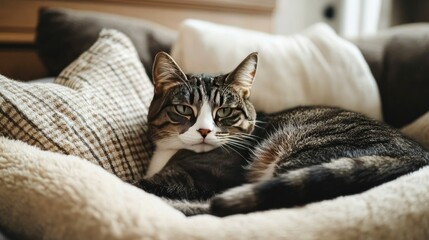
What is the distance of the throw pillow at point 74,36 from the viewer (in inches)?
58.1

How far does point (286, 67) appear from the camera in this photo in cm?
154

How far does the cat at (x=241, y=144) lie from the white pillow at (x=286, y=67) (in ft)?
0.67

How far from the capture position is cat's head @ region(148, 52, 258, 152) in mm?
1132

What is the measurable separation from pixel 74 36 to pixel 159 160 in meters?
0.66

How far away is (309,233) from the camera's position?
2.21 feet

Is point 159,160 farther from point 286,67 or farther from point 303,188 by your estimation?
point 286,67

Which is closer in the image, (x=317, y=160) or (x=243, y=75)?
(x=317, y=160)

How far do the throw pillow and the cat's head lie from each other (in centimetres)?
38

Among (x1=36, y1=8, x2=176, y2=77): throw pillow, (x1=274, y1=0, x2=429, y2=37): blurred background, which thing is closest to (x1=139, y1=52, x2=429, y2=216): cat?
(x1=36, y1=8, x2=176, y2=77): throw pillow

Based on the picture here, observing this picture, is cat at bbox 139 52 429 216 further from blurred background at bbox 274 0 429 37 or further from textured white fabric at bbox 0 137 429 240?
blurred background at bbox 274 0 429 37

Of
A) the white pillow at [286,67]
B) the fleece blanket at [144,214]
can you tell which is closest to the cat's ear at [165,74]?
the white pillow at [286,67]

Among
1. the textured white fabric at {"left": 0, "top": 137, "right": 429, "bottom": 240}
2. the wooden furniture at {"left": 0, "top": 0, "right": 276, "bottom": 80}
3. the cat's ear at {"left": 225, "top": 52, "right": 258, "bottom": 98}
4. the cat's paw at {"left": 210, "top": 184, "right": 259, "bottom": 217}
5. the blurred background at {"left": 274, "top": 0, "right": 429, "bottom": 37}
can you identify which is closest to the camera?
the textured white fabric at {"left": 0, "top": 137, "right": 429, "bottom": 240}

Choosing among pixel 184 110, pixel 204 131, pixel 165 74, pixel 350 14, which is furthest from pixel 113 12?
pixel 350 14

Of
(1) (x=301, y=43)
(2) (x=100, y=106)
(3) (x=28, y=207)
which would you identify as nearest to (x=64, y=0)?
(2) (x=100, y=106)
